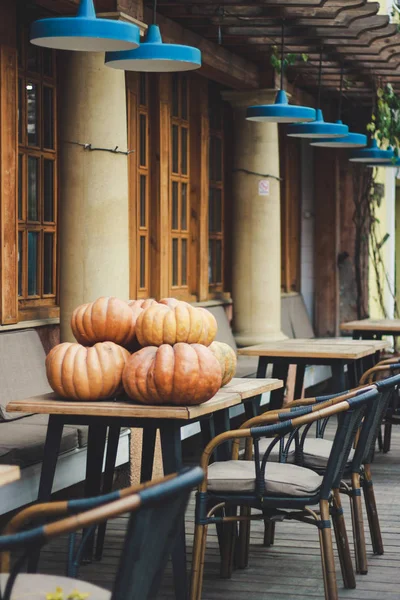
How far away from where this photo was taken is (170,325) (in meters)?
4.59

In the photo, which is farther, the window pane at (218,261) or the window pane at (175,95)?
the window pane at (218,261)

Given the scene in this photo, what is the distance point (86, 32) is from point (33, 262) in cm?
277

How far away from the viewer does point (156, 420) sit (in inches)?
173

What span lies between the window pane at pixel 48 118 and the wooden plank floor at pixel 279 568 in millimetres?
2489

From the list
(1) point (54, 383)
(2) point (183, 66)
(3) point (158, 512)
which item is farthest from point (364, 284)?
(3) point (158, 512)

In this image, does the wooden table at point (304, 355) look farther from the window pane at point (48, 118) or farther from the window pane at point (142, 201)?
the window pane at point (48, 118)

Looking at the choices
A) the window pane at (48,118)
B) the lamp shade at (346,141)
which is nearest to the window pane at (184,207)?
the lamp shade at (346,141)

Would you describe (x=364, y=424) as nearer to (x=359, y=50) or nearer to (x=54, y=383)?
(x=54, y=383)

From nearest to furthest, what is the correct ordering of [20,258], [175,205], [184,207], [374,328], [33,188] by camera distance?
[20,258], [33,188], [175,205], [374,328], [184,207]

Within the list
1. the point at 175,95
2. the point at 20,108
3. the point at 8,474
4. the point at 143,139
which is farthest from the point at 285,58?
the point at 8,474

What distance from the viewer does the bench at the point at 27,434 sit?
16.8 ft

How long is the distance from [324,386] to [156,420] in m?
8.25

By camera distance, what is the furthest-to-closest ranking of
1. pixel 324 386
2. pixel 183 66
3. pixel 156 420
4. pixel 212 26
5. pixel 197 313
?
pixel 324 386
pixel 212 26
pixel 183 66
pixel 197 313
pixel 156 420

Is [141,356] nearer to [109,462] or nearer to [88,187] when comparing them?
[109,462]
